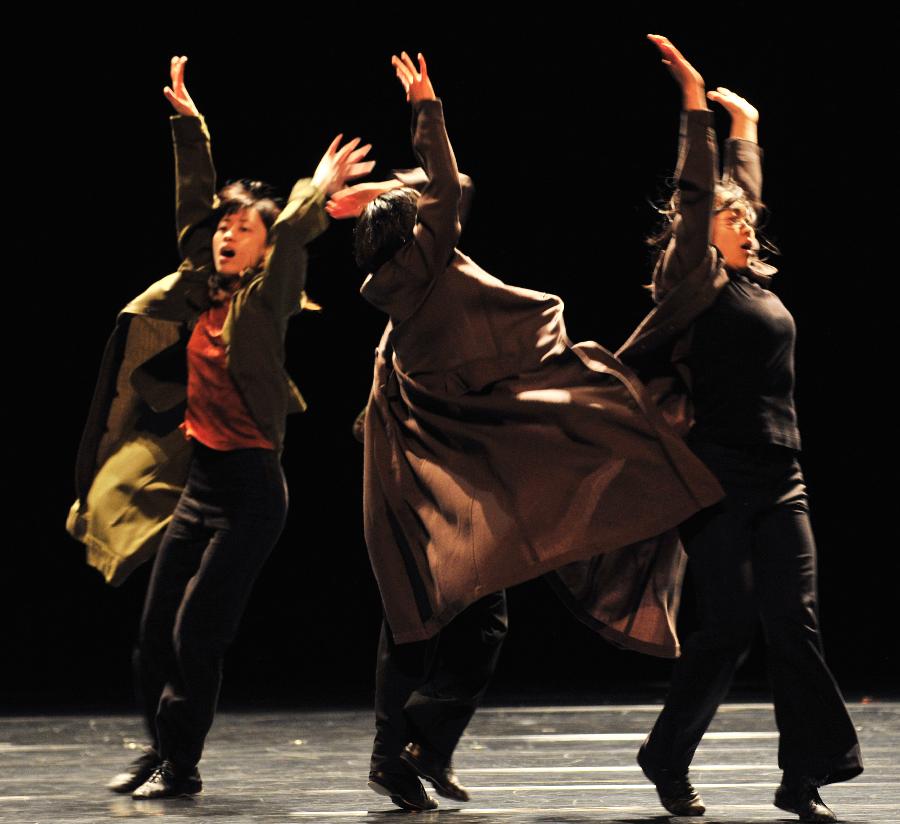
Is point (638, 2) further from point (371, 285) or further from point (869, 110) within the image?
point (371, 285)

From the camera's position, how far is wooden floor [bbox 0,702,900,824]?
3.33 meters

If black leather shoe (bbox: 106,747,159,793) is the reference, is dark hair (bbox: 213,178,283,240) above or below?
above

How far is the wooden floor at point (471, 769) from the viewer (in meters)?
3.33

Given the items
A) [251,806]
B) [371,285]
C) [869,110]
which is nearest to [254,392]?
[371,285]

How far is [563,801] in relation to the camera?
3477mm

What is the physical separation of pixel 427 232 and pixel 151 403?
2.71 ft

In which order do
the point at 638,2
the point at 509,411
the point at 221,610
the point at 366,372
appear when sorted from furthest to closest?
the point at 366,372 → the point at 638,2 → the point at 221,610 → the point at 509,411

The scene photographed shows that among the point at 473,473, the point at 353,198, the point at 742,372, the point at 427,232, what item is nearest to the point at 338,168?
the point at 353,198

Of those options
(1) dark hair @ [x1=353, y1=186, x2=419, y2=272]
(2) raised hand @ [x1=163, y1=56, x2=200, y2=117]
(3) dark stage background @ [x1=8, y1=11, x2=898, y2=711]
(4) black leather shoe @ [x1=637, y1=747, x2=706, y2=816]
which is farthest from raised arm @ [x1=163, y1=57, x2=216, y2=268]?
(3) dark stage background @ [x1=8, y1=11, x2=898, y2=711]

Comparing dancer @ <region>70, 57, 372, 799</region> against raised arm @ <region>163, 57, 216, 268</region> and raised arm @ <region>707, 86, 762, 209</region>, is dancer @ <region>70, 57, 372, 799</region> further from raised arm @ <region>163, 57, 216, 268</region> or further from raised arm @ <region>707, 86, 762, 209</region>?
raised arm @ <region>707, 86, 762, 209</region>

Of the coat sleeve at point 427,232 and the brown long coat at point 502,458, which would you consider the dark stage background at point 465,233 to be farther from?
the coat sleeve at point 427,232

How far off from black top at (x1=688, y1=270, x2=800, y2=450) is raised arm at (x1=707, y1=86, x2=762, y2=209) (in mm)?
331

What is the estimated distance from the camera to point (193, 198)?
3.85m

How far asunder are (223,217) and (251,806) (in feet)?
4.03
